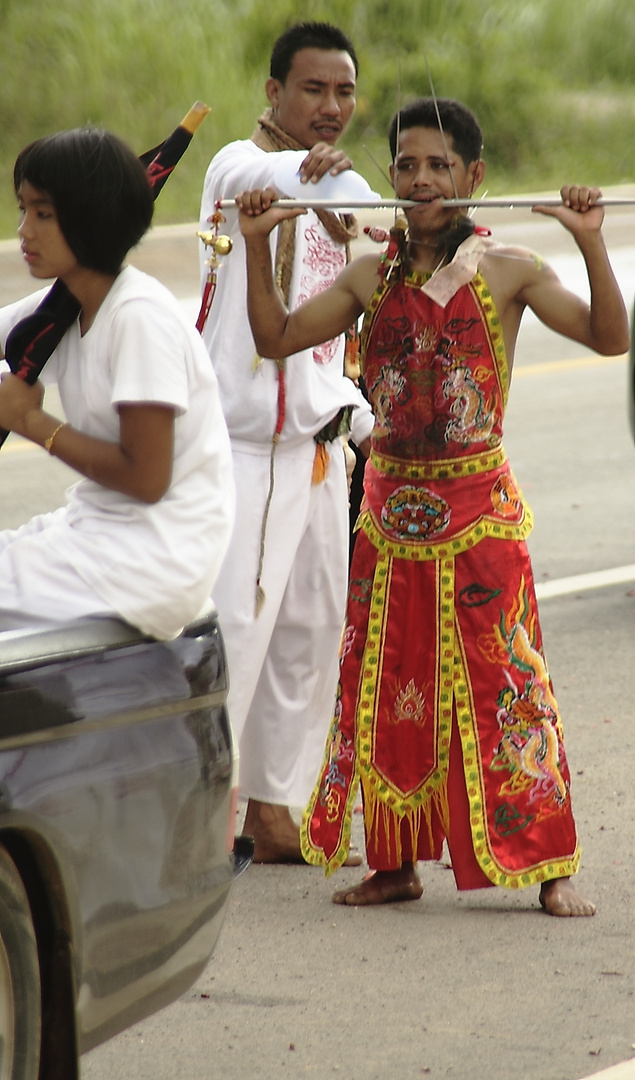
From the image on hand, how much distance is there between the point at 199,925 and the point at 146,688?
0.46 metres

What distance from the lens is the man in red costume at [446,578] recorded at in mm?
3775

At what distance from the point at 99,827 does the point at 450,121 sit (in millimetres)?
1970

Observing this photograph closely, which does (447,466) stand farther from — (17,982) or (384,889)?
(17,982)

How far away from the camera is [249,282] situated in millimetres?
3783

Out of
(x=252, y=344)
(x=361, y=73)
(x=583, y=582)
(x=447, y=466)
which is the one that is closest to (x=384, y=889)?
(x=447, y=466)

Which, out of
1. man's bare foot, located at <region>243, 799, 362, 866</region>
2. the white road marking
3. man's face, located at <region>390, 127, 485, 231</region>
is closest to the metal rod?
man's face, located at <region>390, 127, 485, 231</region>

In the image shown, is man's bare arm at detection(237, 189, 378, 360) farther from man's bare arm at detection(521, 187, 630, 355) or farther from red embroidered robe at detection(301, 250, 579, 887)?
man's bare arm at detection(521, 187, 630, 355)

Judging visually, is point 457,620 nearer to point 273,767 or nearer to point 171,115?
point 273,767

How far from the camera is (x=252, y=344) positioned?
414 centimetres

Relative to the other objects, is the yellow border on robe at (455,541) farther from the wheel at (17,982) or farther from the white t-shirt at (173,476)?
the wheel at (17,982)

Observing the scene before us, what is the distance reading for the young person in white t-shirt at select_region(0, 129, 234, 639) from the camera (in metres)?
2.67

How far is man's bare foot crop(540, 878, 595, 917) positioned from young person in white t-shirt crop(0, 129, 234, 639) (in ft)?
5.01

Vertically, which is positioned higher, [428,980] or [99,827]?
[99,827]

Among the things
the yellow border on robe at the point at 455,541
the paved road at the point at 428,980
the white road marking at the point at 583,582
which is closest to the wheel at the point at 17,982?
the paved road at the point at 428,980
